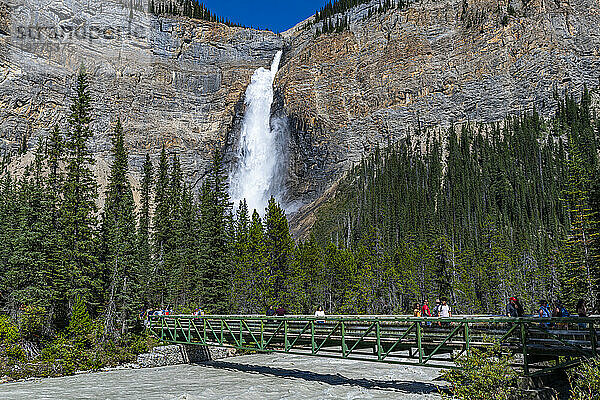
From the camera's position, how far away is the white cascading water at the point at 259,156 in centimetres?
10919

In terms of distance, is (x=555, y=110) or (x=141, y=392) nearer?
(x=141, y=392)

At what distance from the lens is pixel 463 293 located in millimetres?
57812

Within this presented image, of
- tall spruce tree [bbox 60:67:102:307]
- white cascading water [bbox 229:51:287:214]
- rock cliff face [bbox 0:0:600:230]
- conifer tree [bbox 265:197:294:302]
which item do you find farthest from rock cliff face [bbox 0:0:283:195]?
tall spruce tree [bbox 60:67:102:307]

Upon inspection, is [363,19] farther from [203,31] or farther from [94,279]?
[94,279]

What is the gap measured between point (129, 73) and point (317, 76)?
149ft

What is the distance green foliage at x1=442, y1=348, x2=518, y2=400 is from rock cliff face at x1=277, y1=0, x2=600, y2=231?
3305 inches

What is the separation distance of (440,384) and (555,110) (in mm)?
96770

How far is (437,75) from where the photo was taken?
110 m

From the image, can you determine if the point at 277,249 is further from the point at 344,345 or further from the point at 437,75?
the point at 437,75

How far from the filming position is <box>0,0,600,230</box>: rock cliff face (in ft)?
347

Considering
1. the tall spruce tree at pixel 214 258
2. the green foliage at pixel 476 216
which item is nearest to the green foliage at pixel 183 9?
the green foliage at pixel 476 216

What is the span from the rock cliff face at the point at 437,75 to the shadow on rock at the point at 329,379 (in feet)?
230

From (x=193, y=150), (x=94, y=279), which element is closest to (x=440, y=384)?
(x=94, y=279)

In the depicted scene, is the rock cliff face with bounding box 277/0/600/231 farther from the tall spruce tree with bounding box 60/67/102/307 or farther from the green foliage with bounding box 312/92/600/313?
the tall spruce tree with bounding box 60/67/102/307
